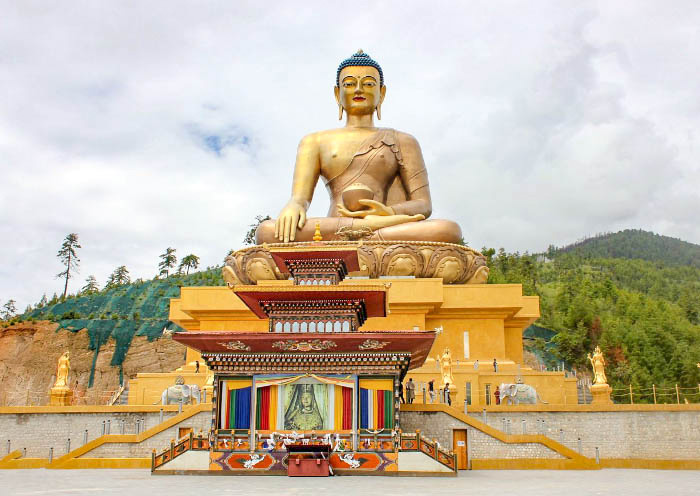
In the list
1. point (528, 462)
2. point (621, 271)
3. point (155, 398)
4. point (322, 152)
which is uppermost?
point (621, 271)

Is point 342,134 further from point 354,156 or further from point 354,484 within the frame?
point 354,484

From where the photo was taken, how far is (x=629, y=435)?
12.9 m

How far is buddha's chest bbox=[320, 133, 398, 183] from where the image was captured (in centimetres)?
2011

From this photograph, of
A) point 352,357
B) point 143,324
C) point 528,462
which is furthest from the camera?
point 143,324

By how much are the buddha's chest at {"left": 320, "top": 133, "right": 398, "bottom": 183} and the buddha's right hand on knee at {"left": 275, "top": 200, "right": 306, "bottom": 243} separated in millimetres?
2024

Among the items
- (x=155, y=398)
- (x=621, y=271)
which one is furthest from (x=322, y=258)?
(x=621, y=271)

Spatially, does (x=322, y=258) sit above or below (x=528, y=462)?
above

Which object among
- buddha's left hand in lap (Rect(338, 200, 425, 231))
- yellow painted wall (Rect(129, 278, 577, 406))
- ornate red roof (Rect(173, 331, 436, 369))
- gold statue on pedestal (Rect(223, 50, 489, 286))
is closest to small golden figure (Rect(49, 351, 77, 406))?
yellow painted wall (Rect(129, 278, 577, 406))

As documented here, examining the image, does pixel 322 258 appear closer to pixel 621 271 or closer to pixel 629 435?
pixel 629 435

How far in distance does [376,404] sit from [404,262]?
7169 millimetres

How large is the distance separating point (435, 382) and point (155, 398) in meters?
6.14

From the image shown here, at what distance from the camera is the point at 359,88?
20.6 metres

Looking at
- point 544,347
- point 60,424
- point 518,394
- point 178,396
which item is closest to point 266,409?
point 178,396

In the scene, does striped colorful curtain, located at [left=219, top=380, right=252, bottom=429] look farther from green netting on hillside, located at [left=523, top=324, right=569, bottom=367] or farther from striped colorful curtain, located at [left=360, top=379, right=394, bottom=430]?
green netting on hillside, located at [left=523, top=324, right=569, bottom=367]
